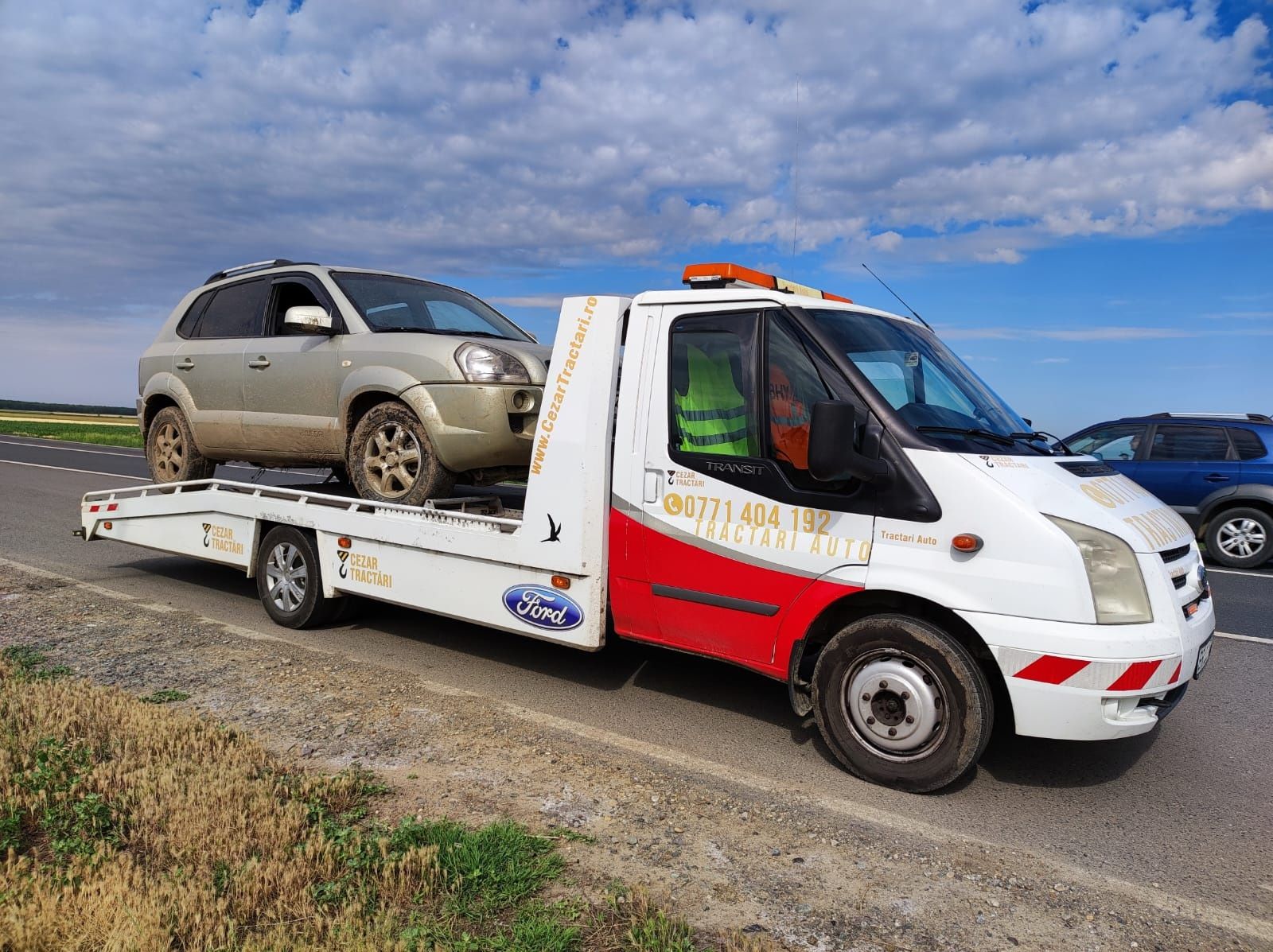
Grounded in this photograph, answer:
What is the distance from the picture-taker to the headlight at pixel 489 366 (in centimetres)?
570

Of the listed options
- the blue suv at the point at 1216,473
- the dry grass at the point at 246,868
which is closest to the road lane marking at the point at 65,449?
the dry grass at the point at 246,868

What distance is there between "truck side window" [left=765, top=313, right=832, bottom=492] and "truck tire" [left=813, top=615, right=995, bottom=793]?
75 centimetres

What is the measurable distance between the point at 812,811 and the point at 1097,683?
4.08 feet

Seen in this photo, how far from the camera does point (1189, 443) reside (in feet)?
35.1

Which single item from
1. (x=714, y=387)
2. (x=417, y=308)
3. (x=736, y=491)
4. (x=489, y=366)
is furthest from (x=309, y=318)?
(x=736, y=491)

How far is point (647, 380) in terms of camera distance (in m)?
4.71

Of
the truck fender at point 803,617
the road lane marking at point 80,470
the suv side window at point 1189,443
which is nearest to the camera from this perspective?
the truck fender at point 803,617

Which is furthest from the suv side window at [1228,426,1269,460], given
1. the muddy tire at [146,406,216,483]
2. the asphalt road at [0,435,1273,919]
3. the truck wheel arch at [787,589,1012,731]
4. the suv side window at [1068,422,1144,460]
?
the muddy tire at [146,406,216,483]

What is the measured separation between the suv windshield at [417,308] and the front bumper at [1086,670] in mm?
4057

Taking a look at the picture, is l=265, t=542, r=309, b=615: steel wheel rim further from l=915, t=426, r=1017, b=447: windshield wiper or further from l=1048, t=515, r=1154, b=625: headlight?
l=1048, t=515, r=1154, b=625: headlight

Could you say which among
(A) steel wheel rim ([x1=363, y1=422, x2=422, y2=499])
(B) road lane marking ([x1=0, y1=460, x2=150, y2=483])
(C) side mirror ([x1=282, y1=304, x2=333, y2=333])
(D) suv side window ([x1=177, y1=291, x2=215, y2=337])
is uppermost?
(D) suv side window ([x1=177, y1=291, x2=215, y2=337])

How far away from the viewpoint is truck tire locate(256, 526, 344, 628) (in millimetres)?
6395

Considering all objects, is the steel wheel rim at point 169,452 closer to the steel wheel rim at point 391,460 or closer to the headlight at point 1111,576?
the steel wheel rim at point 391,460

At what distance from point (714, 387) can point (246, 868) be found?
283 cm
